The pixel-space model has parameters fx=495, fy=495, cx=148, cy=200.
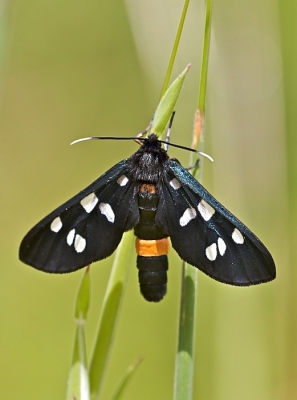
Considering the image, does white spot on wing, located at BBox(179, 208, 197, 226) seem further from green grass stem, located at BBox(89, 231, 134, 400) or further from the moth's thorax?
green grass stem, located at BBox(89, 231, 134, 400)

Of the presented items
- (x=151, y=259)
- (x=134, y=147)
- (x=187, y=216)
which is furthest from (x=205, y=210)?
(x=134, y=147)

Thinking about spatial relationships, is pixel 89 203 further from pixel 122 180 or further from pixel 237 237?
pixel 237 237

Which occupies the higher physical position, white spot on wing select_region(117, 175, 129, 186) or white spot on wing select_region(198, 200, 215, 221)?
white spot on wing select_region(117, 175, 129, 186)

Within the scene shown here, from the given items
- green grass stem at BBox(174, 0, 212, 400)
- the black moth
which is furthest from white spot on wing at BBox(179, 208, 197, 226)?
green grass stem at BBox(174, 0, 212, 400)

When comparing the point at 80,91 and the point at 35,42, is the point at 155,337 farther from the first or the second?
the point at 35,42

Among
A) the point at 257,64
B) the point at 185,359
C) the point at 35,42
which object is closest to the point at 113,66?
the point at 35,42

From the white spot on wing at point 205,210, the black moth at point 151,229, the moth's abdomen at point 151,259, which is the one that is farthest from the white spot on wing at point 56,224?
the white spot on wing at point 205,210
